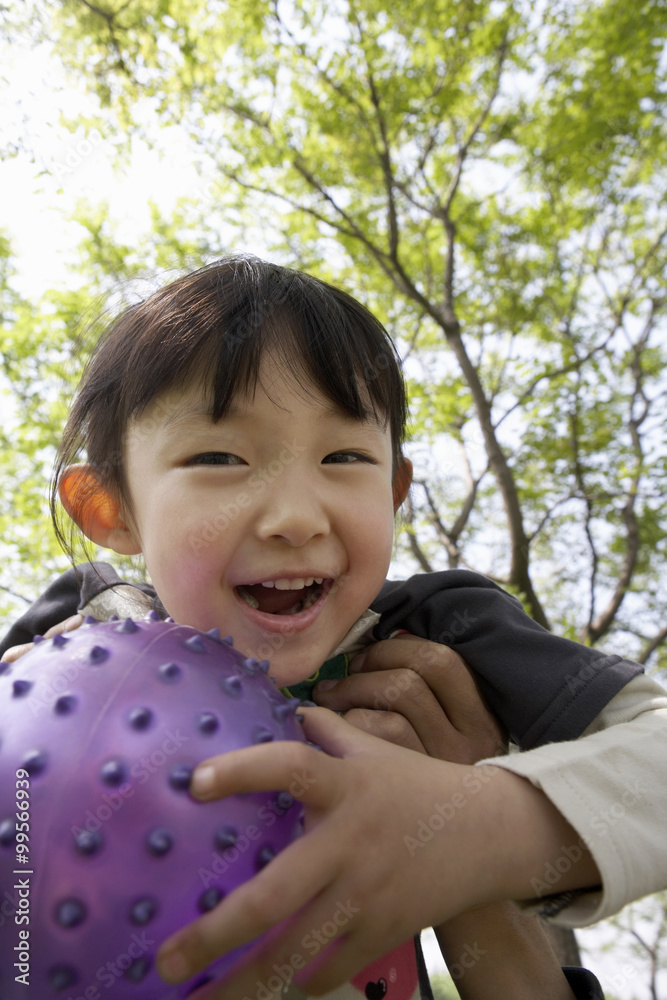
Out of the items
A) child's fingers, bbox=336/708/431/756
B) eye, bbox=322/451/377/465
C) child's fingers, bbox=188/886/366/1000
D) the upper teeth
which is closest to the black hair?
eye, bbox=322/451/377/465

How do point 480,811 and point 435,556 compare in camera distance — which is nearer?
point 480,811

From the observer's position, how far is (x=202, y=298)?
1852 millimetres

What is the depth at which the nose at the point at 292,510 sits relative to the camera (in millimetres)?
1505

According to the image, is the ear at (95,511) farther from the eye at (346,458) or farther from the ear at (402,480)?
the ear at (402,480)

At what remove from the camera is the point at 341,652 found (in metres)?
2.05

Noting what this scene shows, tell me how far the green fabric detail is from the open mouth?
279mm

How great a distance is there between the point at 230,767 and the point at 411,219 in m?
8.16

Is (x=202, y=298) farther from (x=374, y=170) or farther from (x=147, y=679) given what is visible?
(x=374, y=170)

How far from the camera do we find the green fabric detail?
1946 mm

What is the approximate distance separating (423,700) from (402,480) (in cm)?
88

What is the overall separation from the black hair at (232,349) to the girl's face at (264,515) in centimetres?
6

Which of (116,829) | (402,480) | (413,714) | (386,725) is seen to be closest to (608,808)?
(386,725)

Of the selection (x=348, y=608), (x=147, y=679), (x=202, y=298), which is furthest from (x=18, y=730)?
(x=202, y=298)

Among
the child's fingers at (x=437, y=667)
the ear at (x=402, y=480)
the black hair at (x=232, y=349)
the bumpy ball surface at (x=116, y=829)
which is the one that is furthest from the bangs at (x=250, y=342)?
the bumpy ball surface at (x=116, y=829)
